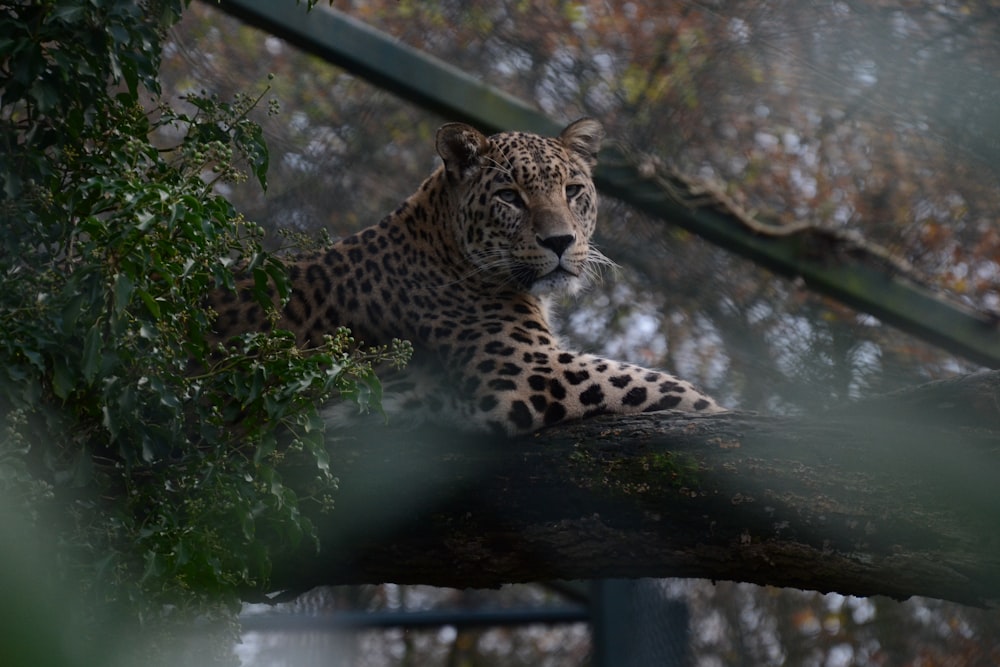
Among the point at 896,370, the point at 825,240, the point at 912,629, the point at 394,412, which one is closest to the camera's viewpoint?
the point at 394,412

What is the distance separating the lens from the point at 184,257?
306 centimetres

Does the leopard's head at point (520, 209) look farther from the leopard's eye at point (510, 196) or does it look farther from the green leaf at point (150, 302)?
the green leaf at point (150, 302)

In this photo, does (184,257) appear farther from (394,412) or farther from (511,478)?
(394,412)

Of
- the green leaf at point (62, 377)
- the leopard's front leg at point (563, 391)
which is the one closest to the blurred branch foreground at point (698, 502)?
the leopard's front leg at point (563, 391)

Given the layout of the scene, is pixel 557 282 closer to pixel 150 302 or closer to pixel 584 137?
pixel 584 137

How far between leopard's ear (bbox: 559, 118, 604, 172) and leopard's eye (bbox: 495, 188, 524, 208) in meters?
0.49

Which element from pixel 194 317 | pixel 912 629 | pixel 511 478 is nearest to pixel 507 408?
pixel 511 478

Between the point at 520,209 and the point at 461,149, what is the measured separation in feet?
1.32

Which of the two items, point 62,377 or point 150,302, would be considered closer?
point 150,302

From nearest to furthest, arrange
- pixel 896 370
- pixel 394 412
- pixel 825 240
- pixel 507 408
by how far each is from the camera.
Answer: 1. pixel 507 408
2. pixel 394 412
3. pixel 825 240
4. pixel 896 370

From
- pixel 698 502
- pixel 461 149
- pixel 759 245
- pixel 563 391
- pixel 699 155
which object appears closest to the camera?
pixel 698 502

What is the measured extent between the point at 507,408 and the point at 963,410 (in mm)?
1547

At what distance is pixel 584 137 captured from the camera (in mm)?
5574

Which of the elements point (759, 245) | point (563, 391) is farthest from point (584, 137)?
point (563, 391)
